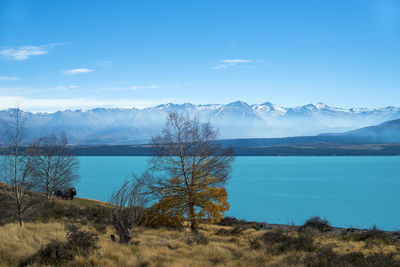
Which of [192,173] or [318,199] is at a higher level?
[192,173]

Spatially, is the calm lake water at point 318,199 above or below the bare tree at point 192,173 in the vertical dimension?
below

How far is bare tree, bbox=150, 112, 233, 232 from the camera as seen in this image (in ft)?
76.6

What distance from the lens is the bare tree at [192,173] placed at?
76.6 ft

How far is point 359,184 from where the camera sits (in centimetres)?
9100

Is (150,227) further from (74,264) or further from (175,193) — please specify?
(74,264)

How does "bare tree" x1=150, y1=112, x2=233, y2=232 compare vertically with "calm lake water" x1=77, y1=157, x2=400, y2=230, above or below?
above

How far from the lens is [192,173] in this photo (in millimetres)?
23516

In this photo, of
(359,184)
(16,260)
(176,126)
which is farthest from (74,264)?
(359,184)

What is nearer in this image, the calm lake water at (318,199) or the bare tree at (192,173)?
the bare tree at (192,173)

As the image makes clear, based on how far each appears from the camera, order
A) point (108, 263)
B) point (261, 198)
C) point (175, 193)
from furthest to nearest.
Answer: point (261, 198)
point (175, 193)
point (108, 263)

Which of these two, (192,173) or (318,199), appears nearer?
(192,173)

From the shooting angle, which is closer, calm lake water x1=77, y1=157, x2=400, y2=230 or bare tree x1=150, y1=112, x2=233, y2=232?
bare tree x1=150, y1=112, x2=233, y2=232

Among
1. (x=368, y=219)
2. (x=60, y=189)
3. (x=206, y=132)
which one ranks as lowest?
(x=368, y=219)

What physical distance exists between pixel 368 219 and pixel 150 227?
39.6 meters
